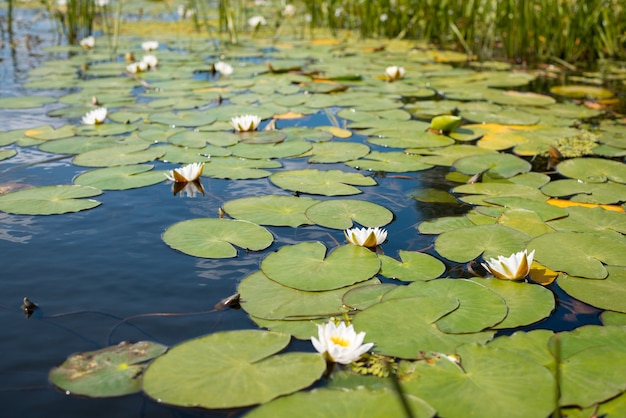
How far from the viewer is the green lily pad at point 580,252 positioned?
2137mm

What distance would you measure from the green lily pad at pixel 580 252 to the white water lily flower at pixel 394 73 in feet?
10.4

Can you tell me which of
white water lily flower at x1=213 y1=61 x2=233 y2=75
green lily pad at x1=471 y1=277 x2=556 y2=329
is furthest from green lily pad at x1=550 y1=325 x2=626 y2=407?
white water lily flower at x1=213 y1=61 x2=233 y2=75

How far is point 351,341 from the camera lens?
1.55 meters

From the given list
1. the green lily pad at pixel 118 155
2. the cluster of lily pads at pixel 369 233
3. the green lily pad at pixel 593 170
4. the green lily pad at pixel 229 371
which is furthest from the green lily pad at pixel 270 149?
the green lily pad at pixel 229 371

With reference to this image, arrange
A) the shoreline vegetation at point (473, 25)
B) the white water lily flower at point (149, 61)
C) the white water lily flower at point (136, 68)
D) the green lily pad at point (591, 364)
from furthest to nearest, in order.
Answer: the shoreline vegetation at point (473, 25) < the white water lily flower at point (149, 61) < the white water lily flower at point (136, 68) < the green lily pad at point (591, 364)

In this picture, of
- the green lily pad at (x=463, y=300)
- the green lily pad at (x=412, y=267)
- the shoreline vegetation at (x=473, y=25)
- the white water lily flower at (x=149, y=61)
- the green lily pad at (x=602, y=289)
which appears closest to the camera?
the green lily pad at (x=463, y=300)

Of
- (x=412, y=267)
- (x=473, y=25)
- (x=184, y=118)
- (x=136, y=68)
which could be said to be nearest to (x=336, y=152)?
(x=184, y=118)

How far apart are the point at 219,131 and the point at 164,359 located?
91.9 inches

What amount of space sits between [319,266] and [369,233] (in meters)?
0.24

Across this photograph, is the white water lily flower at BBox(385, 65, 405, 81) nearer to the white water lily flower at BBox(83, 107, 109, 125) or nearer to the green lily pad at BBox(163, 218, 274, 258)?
the white water lily flower at BBox(83, 107, 109, 125)

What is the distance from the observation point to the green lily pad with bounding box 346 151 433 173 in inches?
125

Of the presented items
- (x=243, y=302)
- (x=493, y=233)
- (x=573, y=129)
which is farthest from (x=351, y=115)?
(x=243, y=302)

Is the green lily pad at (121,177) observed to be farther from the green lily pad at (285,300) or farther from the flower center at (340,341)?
the flower center at (340,341)

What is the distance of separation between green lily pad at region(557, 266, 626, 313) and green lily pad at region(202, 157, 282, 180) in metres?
1.53
